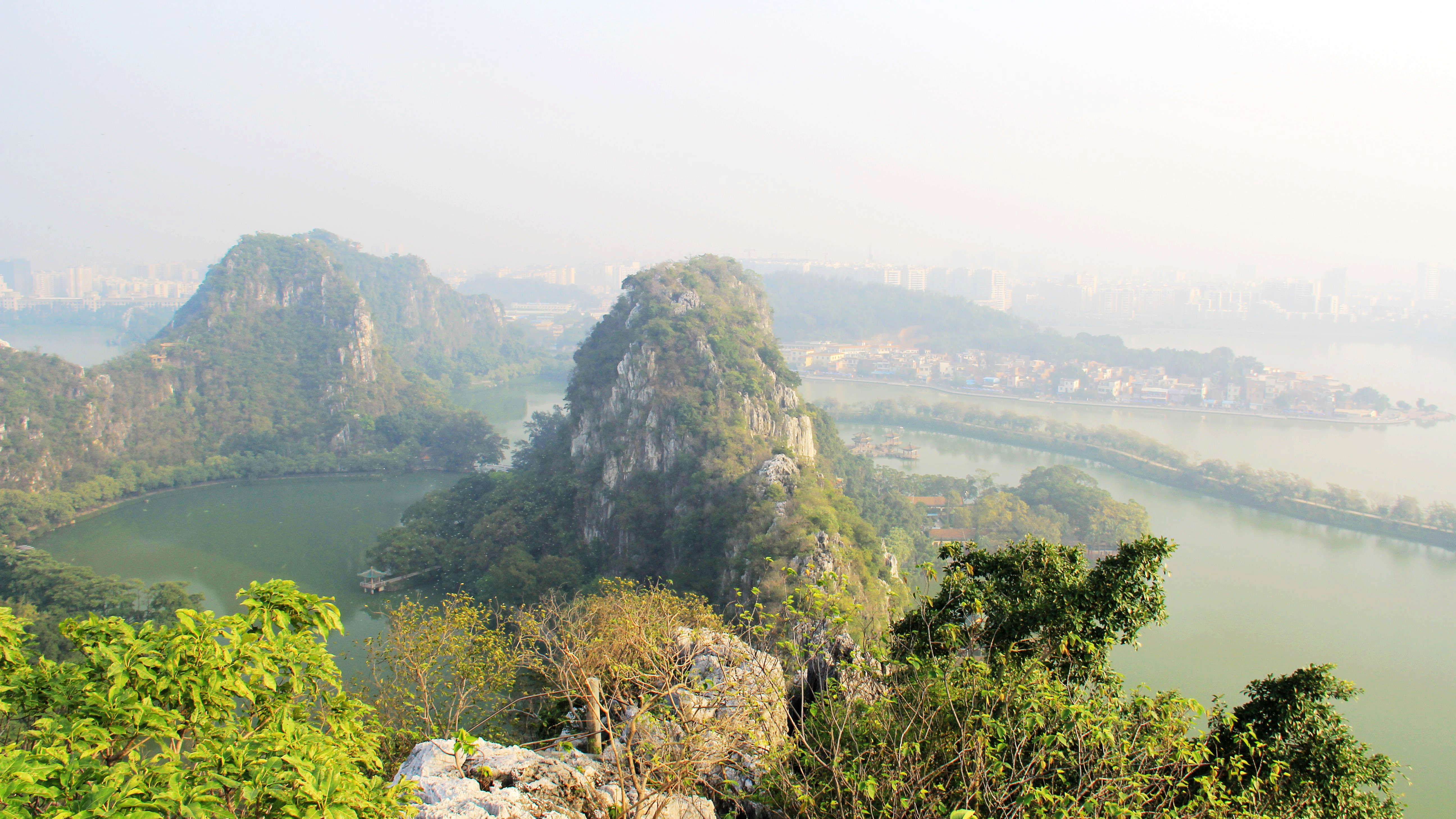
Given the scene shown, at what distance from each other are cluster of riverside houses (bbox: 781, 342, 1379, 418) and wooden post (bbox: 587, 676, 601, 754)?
65.8 ft

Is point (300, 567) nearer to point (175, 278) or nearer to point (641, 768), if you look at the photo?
point (641, 768)

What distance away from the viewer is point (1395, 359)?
39.2m

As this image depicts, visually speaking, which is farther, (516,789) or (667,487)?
(667,487)

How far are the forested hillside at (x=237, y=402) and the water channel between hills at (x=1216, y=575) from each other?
878 mm

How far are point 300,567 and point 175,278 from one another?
68.2m

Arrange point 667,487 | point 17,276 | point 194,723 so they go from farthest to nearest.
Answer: point 17,276 < point 667,487 < point 194,723

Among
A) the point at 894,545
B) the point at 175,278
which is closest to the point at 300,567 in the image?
the point at 894,545

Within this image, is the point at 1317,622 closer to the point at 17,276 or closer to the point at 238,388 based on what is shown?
the point at 238,388

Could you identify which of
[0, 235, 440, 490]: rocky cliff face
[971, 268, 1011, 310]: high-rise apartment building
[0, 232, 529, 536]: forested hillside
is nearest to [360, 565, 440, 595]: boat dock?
[0, 232, 529, 536]: forested hillside

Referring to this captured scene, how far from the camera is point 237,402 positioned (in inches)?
910

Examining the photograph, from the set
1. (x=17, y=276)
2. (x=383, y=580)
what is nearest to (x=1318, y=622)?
(x=383, y=580)

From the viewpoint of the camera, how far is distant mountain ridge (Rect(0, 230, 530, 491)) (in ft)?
59.8

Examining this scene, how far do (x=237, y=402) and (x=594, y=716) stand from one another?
24298mm

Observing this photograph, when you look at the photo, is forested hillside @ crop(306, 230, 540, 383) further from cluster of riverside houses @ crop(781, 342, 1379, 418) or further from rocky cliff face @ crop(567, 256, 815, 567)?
rocky cliff face @ crop(567, 256, 815, 567)
